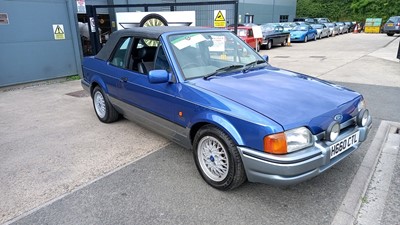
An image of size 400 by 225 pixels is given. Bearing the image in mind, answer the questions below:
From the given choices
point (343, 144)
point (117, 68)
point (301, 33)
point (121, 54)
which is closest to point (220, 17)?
point (121, 54)

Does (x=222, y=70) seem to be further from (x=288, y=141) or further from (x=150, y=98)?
(x=288, y=141)

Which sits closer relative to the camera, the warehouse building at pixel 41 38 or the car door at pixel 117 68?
the car door at pixel 117 68

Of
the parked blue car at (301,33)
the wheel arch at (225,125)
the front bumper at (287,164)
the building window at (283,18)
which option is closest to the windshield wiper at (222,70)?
the wheel arch at (225,125)

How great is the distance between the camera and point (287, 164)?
2398 mm

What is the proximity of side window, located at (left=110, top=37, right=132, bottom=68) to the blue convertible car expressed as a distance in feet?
0.05

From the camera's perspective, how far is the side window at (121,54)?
421cm

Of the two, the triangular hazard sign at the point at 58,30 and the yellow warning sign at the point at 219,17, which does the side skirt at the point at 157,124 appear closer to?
the yellow warning sign at the point at 219,17

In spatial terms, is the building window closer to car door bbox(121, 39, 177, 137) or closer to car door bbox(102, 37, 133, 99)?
car door bbox(102, 37, 133, 99)

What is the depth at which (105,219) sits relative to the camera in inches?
103

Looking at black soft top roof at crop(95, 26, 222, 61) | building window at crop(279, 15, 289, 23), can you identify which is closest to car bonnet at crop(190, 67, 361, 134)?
black soft top roof at crop(95, 26, 222, 61)

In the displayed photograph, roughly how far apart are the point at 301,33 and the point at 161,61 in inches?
858

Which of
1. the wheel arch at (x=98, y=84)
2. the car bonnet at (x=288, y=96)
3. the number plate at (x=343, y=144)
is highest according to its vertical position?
the car bonnet at (x=288, y=96)

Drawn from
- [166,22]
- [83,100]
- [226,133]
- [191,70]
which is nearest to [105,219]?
[226,133]

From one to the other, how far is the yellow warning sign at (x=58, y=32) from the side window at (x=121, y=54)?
16.6 feet
